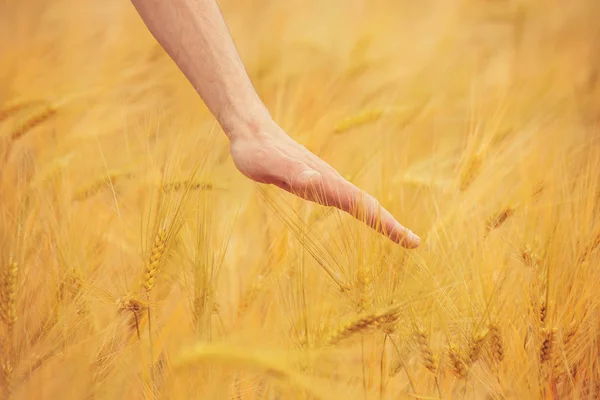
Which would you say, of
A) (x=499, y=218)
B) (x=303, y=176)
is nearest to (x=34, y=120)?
(x=303, y=176)

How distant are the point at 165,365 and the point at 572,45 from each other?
113 cm

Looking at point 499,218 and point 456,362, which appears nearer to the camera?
point 456,362

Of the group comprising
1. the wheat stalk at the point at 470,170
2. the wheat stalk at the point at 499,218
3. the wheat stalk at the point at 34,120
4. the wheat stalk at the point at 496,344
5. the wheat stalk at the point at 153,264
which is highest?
the wheat stalk at the point at 34,120

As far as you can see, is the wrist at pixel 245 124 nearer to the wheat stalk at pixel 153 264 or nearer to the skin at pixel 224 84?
the skin at pixel 224 84

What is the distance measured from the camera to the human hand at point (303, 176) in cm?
53

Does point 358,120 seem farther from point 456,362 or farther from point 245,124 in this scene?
point 456,362

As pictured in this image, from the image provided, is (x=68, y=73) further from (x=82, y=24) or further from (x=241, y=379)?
(x=241, y=379)

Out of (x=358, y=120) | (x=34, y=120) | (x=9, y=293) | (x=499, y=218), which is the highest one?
(x=34, y=120)

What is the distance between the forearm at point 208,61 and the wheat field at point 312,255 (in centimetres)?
5

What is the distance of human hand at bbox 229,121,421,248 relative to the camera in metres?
0.53

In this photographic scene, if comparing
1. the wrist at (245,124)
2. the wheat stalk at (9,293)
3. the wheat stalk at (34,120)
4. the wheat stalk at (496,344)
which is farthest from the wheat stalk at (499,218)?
the wheat stalk at (34,120)

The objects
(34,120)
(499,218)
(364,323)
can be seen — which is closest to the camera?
(364,323)

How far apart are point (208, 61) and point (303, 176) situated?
0.56ft

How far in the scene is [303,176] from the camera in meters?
0.54
